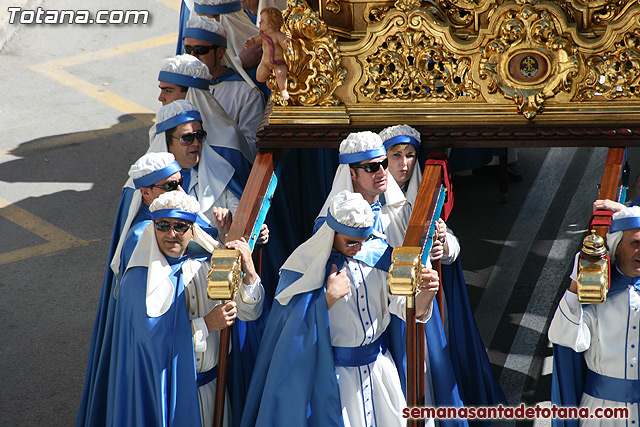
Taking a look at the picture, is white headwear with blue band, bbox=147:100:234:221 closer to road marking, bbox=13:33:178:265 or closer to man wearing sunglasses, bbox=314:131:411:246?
man wearing sunglasses, bbox=314:131:411:246

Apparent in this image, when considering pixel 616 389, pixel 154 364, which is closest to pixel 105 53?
pixel 154 364

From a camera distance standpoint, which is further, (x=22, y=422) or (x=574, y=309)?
(x=22, y=422)

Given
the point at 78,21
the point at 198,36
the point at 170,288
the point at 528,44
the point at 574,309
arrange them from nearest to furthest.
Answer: the point at 574,309, the point at 170,288, the point at 528,44, the point at 198,36, the point at 78,21

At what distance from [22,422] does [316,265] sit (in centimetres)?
279

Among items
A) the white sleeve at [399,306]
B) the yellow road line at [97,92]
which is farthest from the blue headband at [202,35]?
the yellow road line at [97,92]

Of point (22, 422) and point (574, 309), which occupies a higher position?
point (574, 309)

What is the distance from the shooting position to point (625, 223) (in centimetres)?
547

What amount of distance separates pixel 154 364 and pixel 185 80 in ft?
7.45

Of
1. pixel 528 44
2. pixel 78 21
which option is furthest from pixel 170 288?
pixel 78 21

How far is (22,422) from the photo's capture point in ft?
23.8

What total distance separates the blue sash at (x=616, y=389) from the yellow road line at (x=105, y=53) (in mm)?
8900

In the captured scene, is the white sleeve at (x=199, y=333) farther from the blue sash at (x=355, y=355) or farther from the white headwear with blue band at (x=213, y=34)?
the white headwear with blue band at (x=213, y=34)

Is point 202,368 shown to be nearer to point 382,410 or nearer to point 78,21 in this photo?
point 382,410

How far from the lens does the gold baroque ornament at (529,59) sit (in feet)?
20.6
